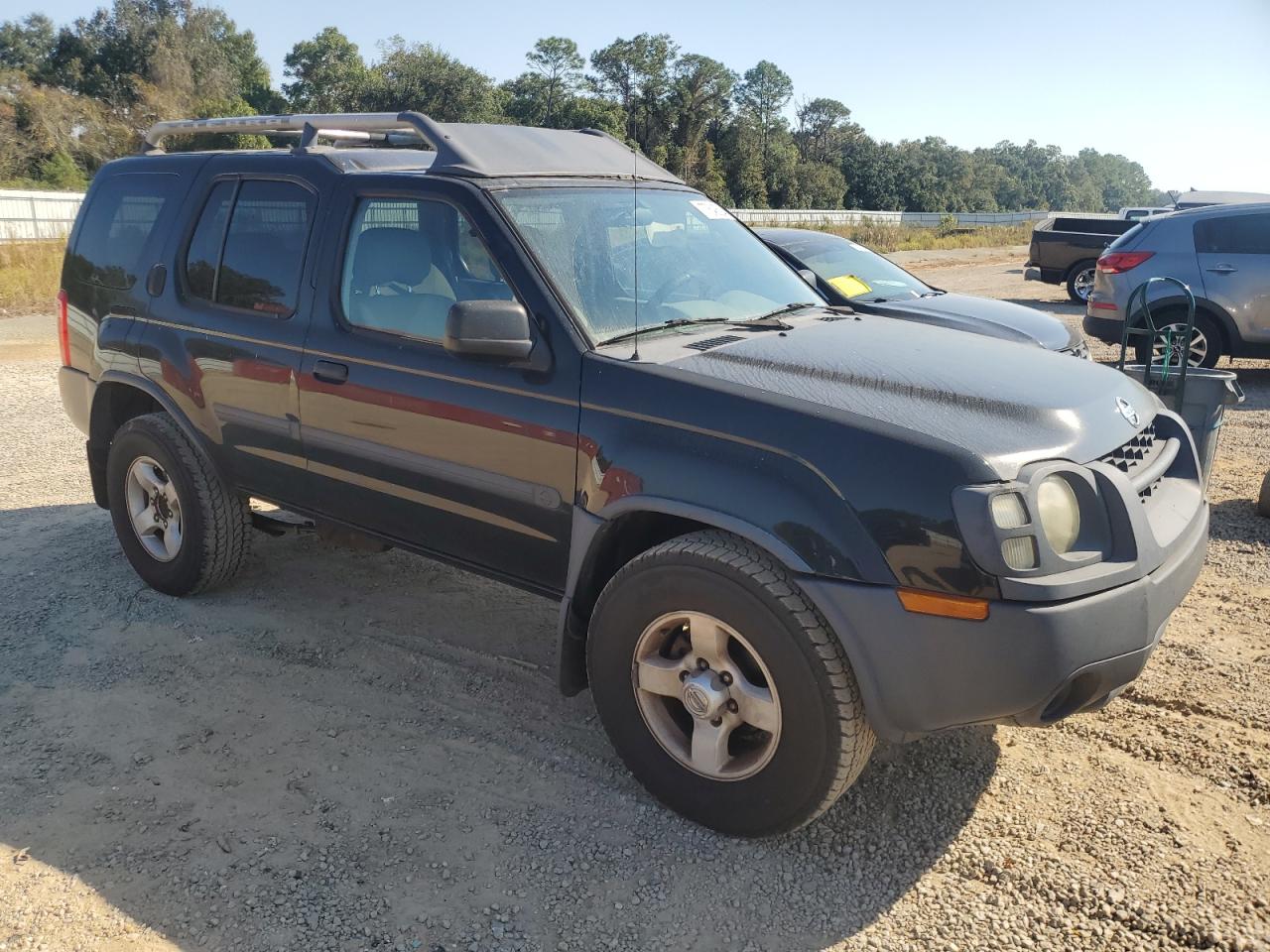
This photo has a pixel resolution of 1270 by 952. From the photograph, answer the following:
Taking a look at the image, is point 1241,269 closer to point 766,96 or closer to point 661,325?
point 661,325

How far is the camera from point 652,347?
330 cm

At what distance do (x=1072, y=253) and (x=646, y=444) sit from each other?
17.6m

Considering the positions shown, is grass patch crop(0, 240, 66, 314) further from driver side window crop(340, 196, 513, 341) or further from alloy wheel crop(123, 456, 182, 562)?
driver side window crop(340, 196, 513, 341)

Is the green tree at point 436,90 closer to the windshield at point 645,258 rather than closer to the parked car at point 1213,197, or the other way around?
the parked car at point 1213,197

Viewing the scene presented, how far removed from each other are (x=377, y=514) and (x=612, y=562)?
1118 millimetres

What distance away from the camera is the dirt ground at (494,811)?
2691mm

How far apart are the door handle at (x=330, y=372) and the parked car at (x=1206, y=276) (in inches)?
331

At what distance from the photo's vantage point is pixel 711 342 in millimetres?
3387

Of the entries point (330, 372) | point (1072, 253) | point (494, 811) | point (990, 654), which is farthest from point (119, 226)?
point (1072, 253)

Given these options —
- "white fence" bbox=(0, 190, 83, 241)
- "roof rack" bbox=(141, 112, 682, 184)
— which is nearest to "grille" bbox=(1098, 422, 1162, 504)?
"roof rack" bbox=(141, 112, 682, 184)

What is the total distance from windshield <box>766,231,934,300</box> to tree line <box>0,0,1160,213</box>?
3.26m

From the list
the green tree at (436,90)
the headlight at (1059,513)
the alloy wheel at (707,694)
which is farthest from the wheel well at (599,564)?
the green tree at (436,90)

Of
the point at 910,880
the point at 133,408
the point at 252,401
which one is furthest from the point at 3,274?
the point at 910,880

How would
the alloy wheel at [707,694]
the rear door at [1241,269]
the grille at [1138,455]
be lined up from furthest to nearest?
the rear door at [1241,269] → the grille at [1138,455] → the alloy wheel at [707,694]
